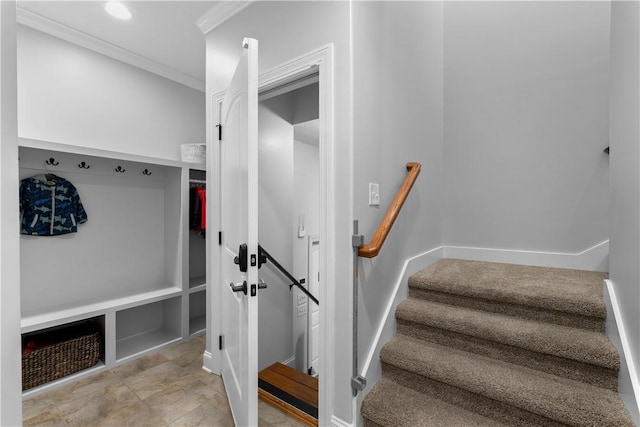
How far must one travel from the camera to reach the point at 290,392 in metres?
2.01

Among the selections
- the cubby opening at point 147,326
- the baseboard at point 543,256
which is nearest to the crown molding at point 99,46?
the cubby opening at point 147,326

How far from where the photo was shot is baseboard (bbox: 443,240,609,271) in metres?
2.12

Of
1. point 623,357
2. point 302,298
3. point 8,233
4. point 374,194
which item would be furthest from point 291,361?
point 8,233

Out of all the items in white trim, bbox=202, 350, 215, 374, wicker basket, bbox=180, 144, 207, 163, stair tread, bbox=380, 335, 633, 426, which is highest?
wicker basket, bbox=180, 144, 207, 163

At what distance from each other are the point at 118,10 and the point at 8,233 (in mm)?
2497

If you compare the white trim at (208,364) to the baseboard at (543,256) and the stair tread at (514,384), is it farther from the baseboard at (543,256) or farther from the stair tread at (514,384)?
the baseboard at (543,256)

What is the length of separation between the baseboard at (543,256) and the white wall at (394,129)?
0.26 meters

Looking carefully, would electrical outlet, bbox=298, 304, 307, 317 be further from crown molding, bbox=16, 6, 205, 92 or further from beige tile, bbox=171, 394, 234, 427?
crown molding, bbox=16, 6, 205, 92

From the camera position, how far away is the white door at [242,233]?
123 cm

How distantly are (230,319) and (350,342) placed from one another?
0.73m

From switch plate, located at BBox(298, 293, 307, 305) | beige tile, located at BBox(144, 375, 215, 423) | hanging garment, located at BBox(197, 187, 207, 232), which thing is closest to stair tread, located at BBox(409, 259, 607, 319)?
switch plate, located at BBox(298, 293, 307, 305)

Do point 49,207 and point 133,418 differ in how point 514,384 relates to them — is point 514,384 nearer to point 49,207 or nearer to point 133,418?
point 133,418

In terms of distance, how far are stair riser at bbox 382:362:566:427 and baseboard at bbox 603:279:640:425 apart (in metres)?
0.28

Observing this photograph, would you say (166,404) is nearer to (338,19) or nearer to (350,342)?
(350,342)
